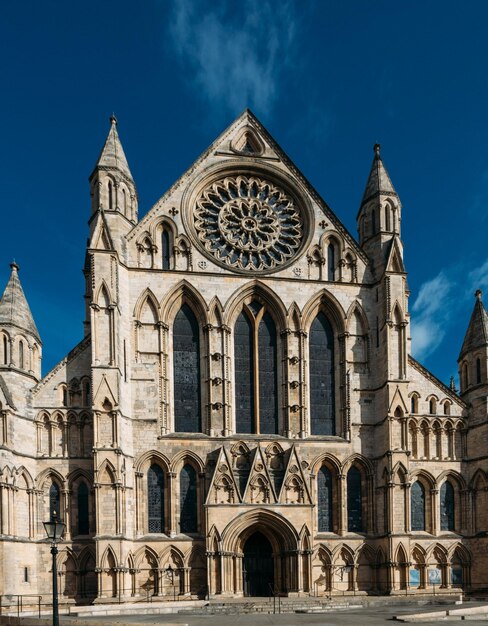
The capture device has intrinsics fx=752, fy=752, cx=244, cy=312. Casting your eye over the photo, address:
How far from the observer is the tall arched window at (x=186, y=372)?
34094 mm

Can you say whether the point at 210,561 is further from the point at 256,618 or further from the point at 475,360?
the point at 475,360

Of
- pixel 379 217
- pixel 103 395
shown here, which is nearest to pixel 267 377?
pixel 103 395

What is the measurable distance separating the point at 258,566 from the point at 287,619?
317 inches

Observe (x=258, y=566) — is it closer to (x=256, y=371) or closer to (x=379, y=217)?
(x=256, y=371)

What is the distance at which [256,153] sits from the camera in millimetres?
37562

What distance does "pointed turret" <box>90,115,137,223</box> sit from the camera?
3466 cm

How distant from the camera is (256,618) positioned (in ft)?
85.6

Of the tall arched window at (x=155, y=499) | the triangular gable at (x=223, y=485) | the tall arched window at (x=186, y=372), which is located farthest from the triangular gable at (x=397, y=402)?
the tall arched window at (x=155, y=499)

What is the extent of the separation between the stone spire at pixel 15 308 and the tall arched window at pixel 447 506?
65.3ft

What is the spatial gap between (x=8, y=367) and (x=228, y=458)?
10161 mm

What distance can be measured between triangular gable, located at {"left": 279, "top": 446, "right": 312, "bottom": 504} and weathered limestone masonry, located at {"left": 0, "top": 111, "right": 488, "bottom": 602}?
2.4 inches

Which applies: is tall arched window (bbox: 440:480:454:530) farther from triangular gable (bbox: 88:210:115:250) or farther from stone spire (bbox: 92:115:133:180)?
stone spire (bbox: 92:115:133:180)

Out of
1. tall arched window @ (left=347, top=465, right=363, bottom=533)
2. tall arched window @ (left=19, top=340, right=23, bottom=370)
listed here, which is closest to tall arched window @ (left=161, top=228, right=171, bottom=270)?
tall arched window @ (left=19, top=340, right=23, bottom=370)

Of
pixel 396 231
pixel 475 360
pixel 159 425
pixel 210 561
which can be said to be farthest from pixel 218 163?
pixel 210 561
